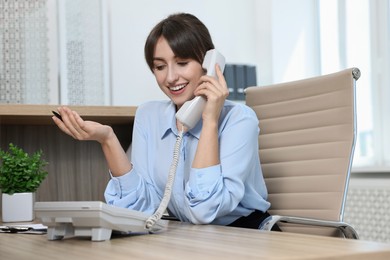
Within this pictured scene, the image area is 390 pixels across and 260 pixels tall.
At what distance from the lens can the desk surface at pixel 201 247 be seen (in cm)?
85

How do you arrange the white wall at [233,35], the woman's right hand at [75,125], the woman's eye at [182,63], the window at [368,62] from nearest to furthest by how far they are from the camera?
the woman's right hand at [75,125] → the woman's eye at [182,63] → the window at [368,62] → the white wall at [233,35]

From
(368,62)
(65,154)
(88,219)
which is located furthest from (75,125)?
(368,62)

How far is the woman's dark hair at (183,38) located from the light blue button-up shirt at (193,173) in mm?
150

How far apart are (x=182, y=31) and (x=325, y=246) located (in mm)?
931

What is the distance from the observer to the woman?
59.5 inches

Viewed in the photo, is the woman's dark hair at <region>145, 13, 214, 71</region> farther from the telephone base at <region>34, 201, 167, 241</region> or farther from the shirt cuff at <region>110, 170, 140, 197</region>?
the telephone base at <region>34, 201, 167, 241</region>

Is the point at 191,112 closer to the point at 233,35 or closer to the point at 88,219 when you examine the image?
the point at 88,219

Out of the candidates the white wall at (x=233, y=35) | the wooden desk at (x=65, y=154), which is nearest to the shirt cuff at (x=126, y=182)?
the wooden desk at (x=65, y=154)

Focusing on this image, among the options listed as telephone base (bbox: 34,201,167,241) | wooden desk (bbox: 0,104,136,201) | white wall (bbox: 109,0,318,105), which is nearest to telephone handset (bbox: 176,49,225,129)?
telephone base (bbox: 34,201,167,241)

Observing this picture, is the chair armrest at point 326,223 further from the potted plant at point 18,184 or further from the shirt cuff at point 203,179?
the potted plant at point 18,184

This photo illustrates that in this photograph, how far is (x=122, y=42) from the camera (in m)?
4.54

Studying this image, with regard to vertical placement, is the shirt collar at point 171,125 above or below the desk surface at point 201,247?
above

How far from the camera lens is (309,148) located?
191 cm

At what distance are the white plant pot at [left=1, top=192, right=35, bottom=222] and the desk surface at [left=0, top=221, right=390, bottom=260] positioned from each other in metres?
0.58
